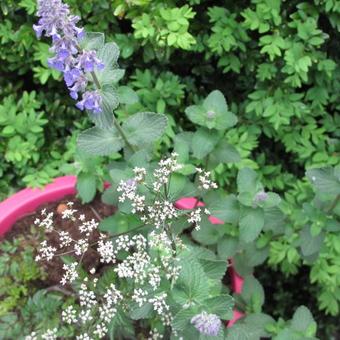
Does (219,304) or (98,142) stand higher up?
(98,142)

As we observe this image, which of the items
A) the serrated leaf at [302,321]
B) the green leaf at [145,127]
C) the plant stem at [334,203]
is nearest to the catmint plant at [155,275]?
the green leaf at [145,127]

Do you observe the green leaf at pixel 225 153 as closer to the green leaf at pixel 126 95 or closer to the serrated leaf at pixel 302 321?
the green leaf at pixel 126 95

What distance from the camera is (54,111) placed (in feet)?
6.51

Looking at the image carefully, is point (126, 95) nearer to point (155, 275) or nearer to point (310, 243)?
point (155, 275)

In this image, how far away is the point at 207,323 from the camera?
3.59 feet

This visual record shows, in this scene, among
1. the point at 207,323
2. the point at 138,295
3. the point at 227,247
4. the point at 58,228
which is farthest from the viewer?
the point at 58,228

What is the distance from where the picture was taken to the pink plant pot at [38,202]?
71.6 inches

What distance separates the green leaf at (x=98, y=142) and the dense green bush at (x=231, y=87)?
237mm

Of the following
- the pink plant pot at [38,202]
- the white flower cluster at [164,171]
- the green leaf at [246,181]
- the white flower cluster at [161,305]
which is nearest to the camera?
the white flower cluster at [161,305]

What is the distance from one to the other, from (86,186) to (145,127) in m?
0.31

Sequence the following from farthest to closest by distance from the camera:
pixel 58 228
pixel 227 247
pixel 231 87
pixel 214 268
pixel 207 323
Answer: pixel 231 87 < pixel 58 228 < pixel 227 247 < pixel 214 268 < pixel 207 323

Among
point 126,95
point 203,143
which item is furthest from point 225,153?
point 126,95

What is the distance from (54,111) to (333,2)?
3.29 ft

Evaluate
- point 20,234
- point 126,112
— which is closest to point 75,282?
point 20,234
